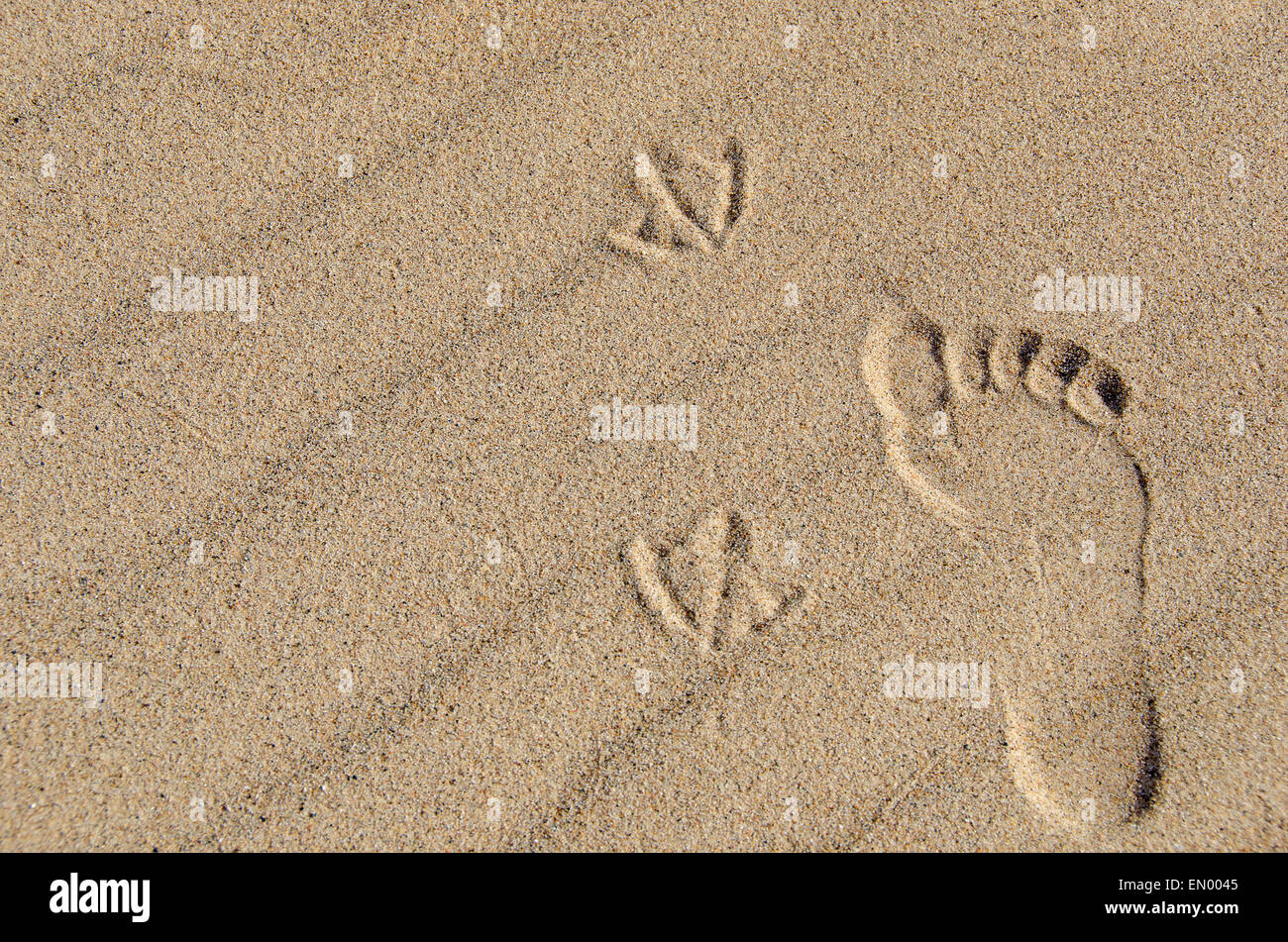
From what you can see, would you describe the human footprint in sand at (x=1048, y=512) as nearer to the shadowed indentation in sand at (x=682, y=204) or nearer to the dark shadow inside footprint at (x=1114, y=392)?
the dark shadow inside footprint at (x=1114, y=392)

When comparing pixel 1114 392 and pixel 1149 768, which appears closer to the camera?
pixel 1149 768

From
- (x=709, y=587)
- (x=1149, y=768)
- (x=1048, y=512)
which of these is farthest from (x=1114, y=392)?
(x=709, y=587)

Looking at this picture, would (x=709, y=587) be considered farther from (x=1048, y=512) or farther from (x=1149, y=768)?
(x=1149, y=768)

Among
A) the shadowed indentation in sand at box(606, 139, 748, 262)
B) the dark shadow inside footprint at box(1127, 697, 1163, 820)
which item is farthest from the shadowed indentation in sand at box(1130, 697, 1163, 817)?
the shadowed indentation in sand at box(606, 139, 748, 262)
